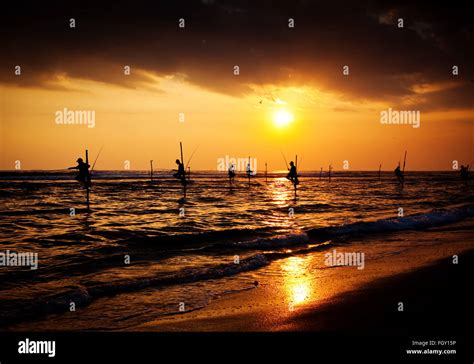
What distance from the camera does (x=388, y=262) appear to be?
40.1 ft

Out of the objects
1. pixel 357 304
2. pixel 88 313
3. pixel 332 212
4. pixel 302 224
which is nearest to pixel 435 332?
pixel 357 304

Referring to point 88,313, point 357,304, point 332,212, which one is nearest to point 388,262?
point 357,304

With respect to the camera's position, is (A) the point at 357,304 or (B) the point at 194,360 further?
(A) the point at 357,304

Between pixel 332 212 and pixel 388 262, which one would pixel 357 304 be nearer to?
pixel 388 262

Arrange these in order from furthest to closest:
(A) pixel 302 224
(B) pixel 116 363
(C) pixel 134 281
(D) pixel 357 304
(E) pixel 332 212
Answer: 1. (E) pixel 332 212
2. (A) pixel 302 224
3. (C) pixel 134 281
4. (D) pixel 357 304
5. (B) pixel 116 363

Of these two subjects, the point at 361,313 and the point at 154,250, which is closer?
the point at 361,313

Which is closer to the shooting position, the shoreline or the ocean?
the shoreline

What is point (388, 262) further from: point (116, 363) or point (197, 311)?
point (116, 363)

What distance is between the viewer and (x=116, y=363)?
4559 mm

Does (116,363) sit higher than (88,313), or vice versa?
(116,363)

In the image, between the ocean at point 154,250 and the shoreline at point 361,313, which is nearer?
the shoreline at point 361,313

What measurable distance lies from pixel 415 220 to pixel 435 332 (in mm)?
17225

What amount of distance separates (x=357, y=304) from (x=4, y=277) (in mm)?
9227

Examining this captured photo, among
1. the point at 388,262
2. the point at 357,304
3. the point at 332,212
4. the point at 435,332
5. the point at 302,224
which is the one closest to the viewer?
the point at 435,332
